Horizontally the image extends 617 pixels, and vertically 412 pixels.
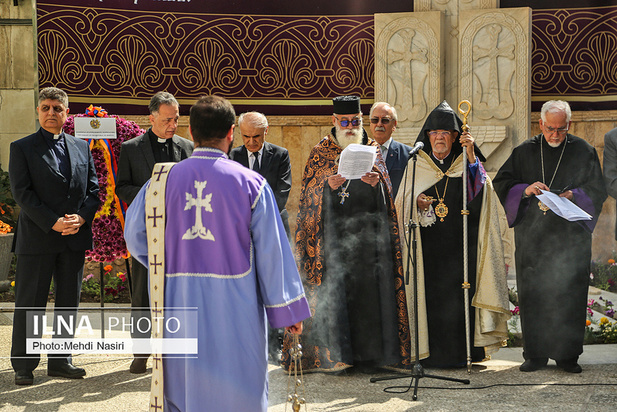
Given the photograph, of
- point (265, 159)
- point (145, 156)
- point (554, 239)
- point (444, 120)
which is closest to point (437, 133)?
point (444, 120)

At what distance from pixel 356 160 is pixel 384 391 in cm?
160

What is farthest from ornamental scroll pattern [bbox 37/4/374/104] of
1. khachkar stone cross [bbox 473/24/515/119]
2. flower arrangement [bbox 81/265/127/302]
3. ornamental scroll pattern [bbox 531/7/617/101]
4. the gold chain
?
the gold chain

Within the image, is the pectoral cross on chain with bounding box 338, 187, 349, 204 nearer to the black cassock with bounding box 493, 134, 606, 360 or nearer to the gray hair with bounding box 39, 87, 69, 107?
the black cassock with bounding box 493, 134, 606, 360

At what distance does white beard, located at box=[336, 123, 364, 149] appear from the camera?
5.82 m

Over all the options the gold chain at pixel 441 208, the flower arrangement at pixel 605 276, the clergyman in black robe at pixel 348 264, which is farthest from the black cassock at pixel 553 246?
the flower arrangement at pixel 605 276

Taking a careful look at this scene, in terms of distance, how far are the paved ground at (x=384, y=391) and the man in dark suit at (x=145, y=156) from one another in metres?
0.55

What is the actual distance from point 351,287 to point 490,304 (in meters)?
1.06

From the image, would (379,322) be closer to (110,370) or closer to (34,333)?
(110,370)

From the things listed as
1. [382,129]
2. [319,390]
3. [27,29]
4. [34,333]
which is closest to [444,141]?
[382,129]

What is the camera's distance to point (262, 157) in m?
6.43

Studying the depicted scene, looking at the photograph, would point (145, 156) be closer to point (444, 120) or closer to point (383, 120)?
point (383, 120)

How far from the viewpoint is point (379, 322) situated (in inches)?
225

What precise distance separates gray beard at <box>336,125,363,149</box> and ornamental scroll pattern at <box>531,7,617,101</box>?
4.12 m

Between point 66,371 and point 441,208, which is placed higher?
point 441,208
